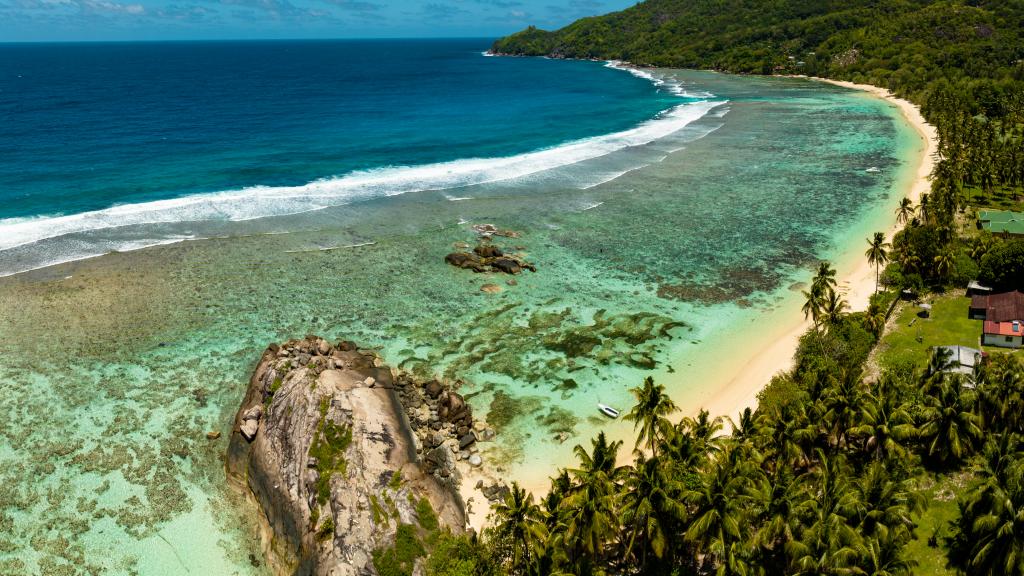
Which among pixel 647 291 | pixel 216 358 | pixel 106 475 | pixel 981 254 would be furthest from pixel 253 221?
pixel 981 254

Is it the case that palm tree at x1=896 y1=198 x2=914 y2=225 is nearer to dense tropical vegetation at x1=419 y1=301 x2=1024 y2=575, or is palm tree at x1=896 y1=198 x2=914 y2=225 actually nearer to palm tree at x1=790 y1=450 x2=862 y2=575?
dense tropical vegetation at x1=419 y1=301 x2=1024 y2=575

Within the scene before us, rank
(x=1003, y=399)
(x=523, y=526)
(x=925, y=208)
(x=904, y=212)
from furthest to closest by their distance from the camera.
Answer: (x=904, y=212) → (x=925, y=208) → (x=1003, y=399) → (x=523, y=526)

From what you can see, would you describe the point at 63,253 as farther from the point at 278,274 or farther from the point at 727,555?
the point at 727,555

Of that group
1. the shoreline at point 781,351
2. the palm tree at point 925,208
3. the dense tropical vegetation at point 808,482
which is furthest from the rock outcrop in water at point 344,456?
the palm tree at point 925,208

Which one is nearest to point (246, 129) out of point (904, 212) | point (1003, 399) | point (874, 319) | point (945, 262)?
point (904, 212)

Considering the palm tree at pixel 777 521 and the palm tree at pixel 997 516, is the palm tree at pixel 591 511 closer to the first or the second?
the palm tree at pixel 777 521

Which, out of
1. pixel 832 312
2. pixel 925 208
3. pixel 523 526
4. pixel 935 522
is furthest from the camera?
pixel 925 208

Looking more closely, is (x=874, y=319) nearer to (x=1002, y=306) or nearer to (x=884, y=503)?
(x=1002, y=306)
